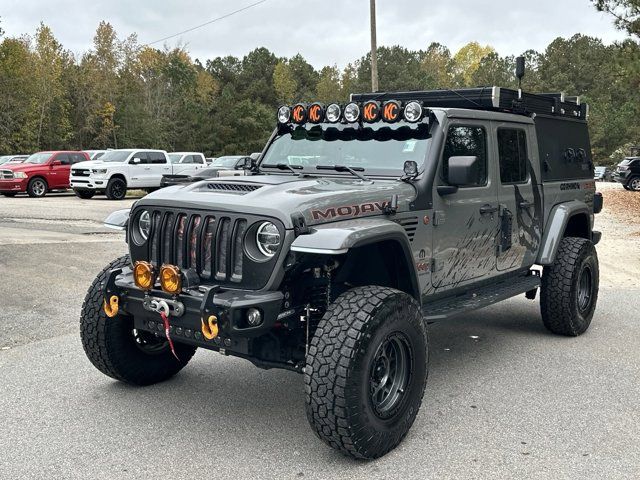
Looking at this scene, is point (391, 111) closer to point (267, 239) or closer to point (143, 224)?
point (267, 239)

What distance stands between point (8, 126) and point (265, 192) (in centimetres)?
4522

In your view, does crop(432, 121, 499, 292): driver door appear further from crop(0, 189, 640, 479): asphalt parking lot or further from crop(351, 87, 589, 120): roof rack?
crop(0, 189, 640, 479): asphalt parking lot

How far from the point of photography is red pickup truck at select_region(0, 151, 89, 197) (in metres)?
23.4

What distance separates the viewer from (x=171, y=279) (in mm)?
3791

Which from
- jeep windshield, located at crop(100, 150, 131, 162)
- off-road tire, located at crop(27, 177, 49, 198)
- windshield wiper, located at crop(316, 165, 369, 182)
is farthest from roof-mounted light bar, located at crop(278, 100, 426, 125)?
off-road tire, located at crop(27, 177, 49, 198)

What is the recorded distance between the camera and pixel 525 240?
5898mm

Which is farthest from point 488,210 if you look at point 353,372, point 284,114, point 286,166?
point 353,372

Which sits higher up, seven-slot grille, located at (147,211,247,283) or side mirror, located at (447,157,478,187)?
side mirror, located at (447,157,478,187)

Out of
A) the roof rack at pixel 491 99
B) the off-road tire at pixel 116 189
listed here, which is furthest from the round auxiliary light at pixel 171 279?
the off-road tire at pixel 116 189

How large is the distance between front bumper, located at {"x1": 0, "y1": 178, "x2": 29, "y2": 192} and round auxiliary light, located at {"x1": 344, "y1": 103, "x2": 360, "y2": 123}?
21170mm

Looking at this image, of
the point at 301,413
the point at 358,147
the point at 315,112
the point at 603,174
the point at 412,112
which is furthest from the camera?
the point at 603,174

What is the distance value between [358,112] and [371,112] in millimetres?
106

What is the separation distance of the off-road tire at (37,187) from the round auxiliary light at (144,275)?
21826mm

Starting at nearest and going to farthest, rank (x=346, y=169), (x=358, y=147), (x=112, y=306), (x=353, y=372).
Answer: (x=353, y=372), (x=112, y=306), (x=346, y=169), (x=358, y=147)
